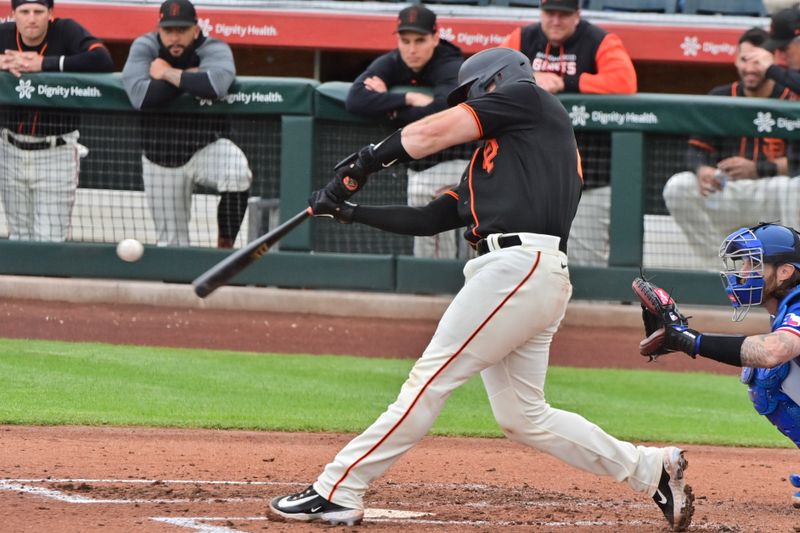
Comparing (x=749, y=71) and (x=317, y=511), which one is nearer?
(x=317, y=511)

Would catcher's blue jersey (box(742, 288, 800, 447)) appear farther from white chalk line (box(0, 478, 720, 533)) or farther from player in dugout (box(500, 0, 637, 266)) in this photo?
player in dugout (box(500, 0, 637, 266))

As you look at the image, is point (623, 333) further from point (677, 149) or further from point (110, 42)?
point (110, 42)

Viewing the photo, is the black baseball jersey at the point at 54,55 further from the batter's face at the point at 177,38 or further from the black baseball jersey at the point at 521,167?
the black baseball jersey at the point at 521,167

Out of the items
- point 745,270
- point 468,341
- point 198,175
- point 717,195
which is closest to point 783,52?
point 717,195

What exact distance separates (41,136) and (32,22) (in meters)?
0.96

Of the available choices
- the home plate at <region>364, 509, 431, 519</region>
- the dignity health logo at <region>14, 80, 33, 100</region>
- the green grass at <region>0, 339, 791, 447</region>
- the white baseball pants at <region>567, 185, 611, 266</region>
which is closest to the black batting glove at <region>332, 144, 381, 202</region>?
the home plate at <region>364, 509, 431, 519</region>

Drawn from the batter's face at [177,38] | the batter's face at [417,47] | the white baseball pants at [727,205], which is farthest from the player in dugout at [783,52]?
the batter's face at [177,38]

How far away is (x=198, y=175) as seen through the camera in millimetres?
10359

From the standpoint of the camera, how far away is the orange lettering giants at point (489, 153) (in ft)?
15.2

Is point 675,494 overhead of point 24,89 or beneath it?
beneath

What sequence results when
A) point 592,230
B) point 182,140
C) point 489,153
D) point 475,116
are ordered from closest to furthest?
point 475,116 → point 489,153 → point 182,140 → point 592,230

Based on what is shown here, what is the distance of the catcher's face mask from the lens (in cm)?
486

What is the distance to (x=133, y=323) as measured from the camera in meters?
9.88

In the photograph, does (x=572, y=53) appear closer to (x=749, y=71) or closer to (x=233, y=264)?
(x=749, y=71)
